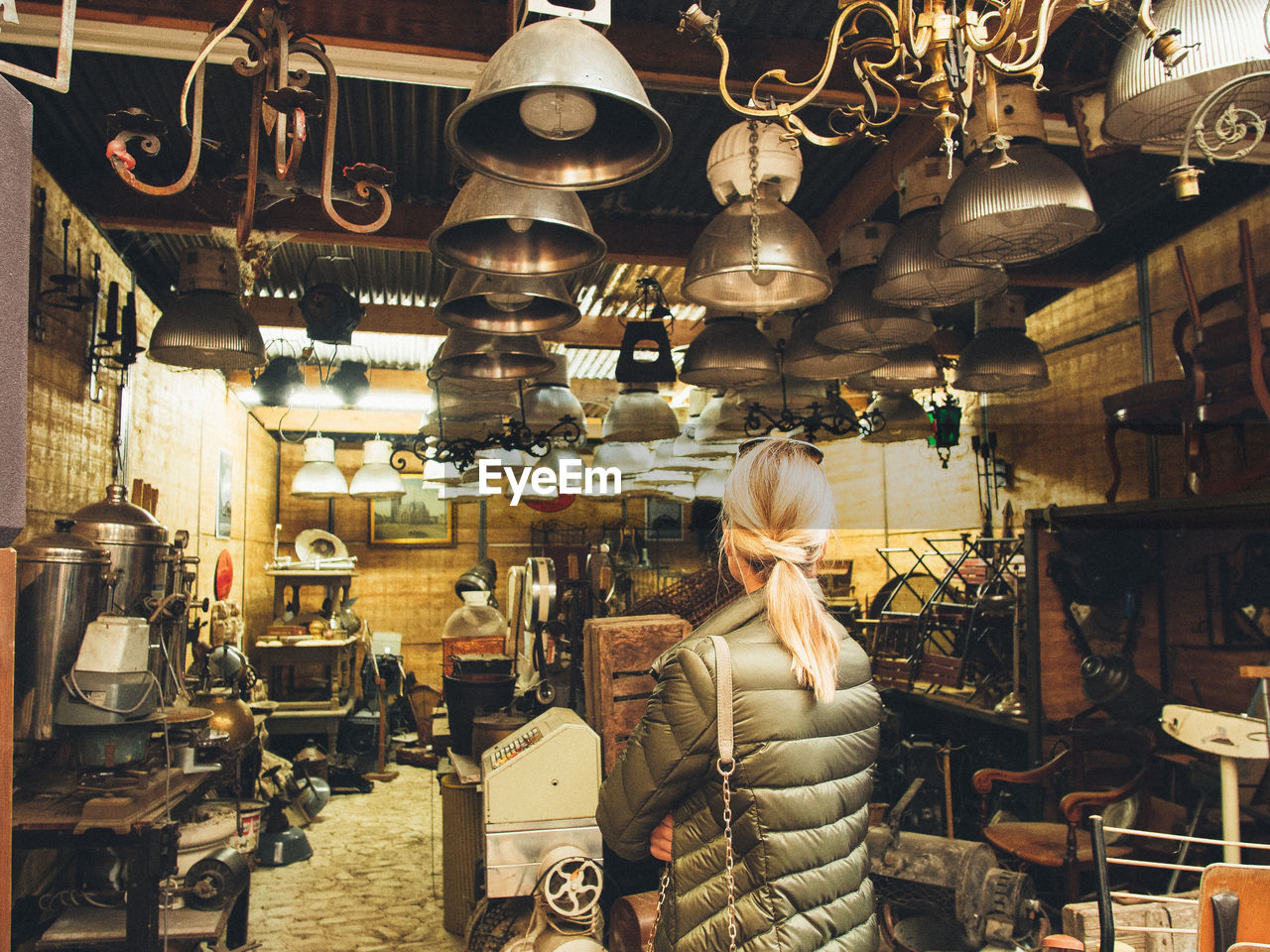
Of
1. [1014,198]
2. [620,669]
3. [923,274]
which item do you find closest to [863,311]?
[923,274]

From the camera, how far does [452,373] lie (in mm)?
3684

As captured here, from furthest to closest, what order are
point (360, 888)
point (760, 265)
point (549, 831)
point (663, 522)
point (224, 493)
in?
point (663, 522) < point (224, 493) < point (360, 888) < point (549, 831) < point (760, 265)

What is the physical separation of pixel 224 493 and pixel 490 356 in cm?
579

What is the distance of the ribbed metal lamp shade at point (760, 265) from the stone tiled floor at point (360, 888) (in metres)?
4.18

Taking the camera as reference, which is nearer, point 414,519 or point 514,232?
point 514,232

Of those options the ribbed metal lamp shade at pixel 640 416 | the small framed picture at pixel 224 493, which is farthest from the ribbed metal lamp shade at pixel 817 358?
the small framed picture at pixel 224 493

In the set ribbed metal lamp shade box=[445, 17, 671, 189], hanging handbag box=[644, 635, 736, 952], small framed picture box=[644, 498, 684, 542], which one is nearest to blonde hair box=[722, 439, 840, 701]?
hanging handbag box=[644, 635, 736, 952]

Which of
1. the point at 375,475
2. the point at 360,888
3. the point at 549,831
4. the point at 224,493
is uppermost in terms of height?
the point at 375,475

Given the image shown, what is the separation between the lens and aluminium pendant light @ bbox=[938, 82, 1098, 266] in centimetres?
238

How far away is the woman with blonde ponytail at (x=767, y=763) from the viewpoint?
5.89ft

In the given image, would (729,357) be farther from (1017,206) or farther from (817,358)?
(1017,206)

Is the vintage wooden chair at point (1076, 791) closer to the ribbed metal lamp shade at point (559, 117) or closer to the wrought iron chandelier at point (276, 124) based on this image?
the ribbed metal lamp shade at point (559, 117)

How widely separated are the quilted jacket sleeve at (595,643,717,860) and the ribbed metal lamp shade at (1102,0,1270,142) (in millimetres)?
1666

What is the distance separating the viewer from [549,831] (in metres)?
3.36
